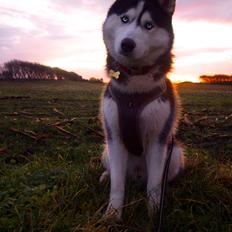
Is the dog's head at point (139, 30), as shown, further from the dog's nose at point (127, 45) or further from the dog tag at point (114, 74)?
the dog tag at point (114, 74)

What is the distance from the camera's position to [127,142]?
143 inches

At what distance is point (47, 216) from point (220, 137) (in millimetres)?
4544

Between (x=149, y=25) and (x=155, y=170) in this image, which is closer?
(x=149, y=25)

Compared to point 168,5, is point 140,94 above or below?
below

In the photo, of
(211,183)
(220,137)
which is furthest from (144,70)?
(220,137)

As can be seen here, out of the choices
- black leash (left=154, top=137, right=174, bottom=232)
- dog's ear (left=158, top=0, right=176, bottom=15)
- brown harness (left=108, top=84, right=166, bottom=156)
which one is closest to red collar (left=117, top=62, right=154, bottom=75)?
brown harness (left=108, top=84, right=166, bottom=156)

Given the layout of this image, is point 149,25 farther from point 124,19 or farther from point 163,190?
point 163,190

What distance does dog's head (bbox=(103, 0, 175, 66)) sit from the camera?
3211mm

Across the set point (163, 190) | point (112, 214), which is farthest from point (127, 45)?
point (112, 214)

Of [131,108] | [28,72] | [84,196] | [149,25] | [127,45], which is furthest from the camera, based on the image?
[28,72]

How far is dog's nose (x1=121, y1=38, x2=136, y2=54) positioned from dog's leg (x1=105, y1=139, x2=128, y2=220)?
897mm

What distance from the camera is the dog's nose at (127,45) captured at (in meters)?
3.16

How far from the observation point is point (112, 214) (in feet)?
10.9

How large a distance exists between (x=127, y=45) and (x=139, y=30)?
18 centimetres
